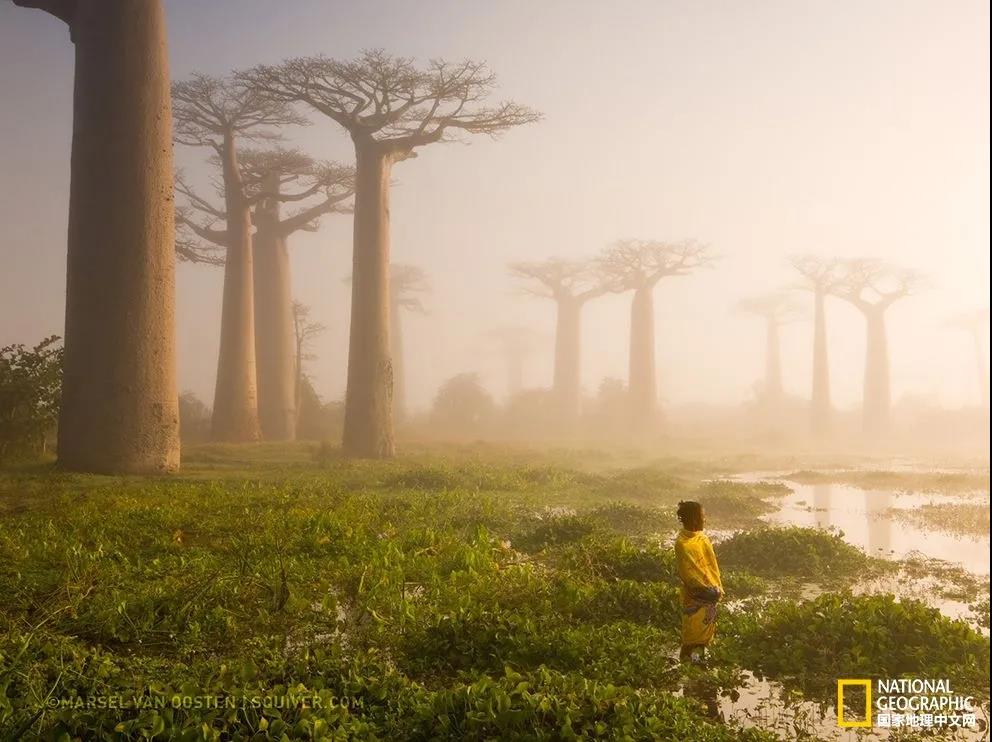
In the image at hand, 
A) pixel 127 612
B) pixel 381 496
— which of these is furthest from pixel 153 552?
pixel 381 496

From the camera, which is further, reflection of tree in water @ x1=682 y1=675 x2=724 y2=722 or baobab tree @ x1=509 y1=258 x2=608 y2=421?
baobab tree @ x1=509 y1=258 x2=608 y2=421

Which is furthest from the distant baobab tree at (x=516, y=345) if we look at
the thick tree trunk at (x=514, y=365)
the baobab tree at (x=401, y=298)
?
the baobab tree at (x=401, y=298)

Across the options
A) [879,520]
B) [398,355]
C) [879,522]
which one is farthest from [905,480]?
[398,355]

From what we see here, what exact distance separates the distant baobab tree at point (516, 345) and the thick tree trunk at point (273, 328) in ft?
115

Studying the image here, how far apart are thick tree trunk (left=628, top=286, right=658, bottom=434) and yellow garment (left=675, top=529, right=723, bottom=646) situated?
108 feet

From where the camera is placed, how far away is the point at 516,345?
63.9 metres

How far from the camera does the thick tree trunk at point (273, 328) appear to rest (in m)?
27.1

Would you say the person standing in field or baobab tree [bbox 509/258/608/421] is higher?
baobab tree [bbox 509/258/608/421]

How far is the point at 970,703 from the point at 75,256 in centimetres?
1440

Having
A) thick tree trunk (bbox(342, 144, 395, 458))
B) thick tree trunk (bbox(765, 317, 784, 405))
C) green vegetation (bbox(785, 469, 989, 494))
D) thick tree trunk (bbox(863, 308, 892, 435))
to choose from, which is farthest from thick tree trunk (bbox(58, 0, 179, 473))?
thick tree trunk (bbox(765, 317, 784, 405))

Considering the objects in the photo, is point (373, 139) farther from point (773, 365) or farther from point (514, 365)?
point (514, 365)

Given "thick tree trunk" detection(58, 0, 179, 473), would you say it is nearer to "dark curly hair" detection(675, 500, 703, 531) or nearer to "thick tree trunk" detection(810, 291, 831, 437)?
"dark curly hair" detection(675, 500, 703, 531)

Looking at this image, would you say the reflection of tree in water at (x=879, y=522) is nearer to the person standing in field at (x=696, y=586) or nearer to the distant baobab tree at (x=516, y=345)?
the person standing in field at (x=696, y=586)

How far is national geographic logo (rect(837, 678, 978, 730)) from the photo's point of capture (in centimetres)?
476
